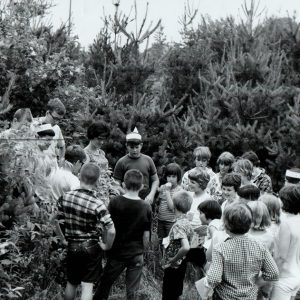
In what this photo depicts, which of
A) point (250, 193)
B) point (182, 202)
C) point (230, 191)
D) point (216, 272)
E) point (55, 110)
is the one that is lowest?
point (216, 272)

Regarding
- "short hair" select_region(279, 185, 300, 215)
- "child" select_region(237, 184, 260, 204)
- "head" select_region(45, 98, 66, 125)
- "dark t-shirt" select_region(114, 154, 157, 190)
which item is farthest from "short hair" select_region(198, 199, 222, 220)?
"head" select_region(45, 98, 66, 125)

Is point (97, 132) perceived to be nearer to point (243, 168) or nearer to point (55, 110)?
point (55, 110)

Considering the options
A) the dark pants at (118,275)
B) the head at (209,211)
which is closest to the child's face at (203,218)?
the head at (209,211)

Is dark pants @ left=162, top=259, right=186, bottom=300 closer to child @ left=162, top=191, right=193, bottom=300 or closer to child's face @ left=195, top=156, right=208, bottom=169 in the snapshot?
child @ left=162, top=191, right=193, bottom=300

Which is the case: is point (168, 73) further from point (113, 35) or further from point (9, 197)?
point (9, 197)

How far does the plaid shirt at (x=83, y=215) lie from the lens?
16.7 feet

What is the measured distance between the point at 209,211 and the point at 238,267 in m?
1.60

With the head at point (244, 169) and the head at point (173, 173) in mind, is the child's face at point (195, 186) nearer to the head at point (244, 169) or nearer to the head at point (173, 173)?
the head at point (244, 169)

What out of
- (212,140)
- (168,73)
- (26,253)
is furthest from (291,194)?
(168,73)

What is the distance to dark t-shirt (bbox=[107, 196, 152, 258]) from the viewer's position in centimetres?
543

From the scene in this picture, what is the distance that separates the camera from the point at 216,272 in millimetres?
4047

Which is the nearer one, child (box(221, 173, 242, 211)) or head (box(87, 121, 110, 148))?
child (box(221, 173, 242, 211))

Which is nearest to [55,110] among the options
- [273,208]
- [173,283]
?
[173,283]

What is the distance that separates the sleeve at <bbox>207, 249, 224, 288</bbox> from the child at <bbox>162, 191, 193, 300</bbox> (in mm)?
1336
